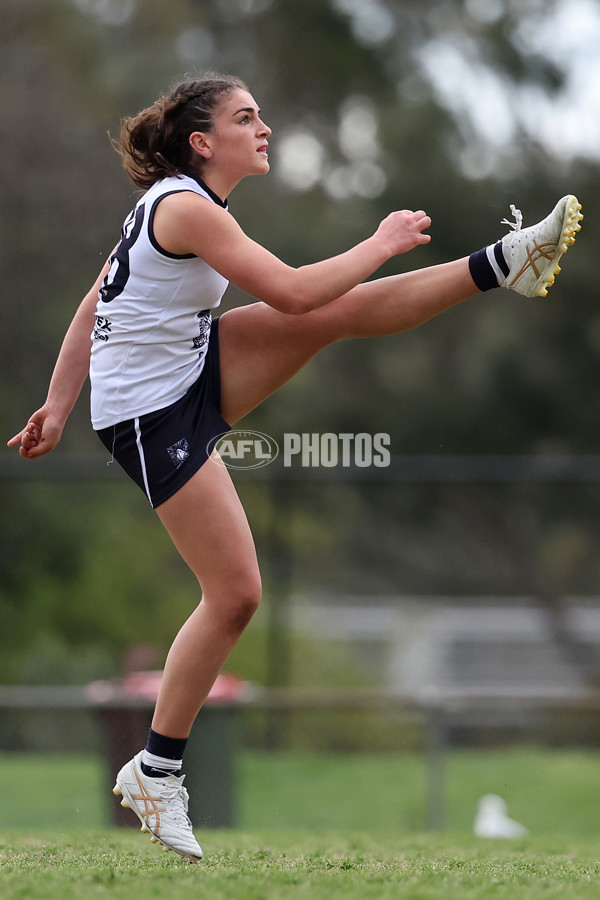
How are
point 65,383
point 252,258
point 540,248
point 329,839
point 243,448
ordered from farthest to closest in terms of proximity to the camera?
1. point 329,839
2. point 243,448
3. point 65,383
4. point 540,248
5. point 252,258

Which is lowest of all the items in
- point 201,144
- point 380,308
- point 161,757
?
point 161,757

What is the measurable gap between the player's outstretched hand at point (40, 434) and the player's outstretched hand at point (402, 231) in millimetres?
1002

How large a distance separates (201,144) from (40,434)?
0.88m

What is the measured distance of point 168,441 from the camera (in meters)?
2.83

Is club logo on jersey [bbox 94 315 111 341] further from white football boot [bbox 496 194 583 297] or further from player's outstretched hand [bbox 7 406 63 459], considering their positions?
white football boot [bbox 496 194 583 297]

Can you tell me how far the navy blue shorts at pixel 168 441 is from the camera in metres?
2.82

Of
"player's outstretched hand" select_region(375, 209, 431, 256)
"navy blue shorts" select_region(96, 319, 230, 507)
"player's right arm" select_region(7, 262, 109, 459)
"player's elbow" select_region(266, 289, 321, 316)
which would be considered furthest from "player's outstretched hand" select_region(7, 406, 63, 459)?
"player's outstretched hand" select_region(375, 209, 431, 256)

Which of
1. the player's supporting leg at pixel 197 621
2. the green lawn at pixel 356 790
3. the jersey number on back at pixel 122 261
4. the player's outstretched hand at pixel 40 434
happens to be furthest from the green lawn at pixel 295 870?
the green lawn at pixel 356 790

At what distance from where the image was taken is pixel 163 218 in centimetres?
278

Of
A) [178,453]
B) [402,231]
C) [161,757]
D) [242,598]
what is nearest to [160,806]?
[161,757]

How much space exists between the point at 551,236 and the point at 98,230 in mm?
10063

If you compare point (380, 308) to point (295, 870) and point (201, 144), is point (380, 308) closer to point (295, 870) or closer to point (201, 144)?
point (201, 144)

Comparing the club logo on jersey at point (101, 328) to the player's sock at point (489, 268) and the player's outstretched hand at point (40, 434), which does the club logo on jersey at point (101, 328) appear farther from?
the player's sock at point (489, 268)

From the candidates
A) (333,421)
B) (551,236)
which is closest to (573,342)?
(333,421)
